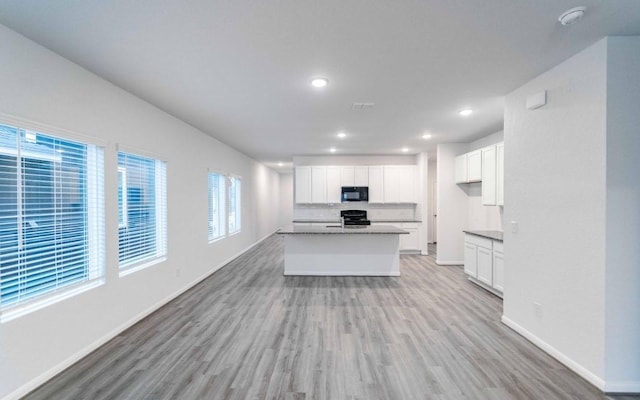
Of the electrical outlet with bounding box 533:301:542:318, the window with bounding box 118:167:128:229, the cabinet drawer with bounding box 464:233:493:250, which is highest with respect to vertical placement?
the window with bounding box 118:167:128:229

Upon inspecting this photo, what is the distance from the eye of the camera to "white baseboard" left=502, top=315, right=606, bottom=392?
2227 mm

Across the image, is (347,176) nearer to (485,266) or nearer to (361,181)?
(361,181)

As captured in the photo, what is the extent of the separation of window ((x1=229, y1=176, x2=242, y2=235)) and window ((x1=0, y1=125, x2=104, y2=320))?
13.3 feet

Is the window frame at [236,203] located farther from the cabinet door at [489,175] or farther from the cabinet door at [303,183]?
the cabinet door at [489,175]

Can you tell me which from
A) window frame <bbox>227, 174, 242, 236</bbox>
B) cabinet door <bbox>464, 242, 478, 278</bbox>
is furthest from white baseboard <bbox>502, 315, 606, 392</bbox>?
window frame <bbox>227, 174, 242, 236</bbox>

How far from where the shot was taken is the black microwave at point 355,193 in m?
7.48

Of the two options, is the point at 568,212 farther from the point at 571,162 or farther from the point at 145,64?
the point at 145,64

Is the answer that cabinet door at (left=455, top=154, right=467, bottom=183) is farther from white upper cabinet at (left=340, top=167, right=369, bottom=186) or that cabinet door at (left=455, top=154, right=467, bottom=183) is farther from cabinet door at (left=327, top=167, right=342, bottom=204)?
cabinet door at (left=327, top=167, right=342, bottom=204)

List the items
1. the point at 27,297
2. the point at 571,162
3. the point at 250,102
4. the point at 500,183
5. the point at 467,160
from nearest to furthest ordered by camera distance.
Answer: the point at 27,297, the point at 571,162, the point at 250,102, the point at 500,183, the point at 467,160

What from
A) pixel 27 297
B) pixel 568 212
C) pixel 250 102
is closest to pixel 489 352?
pixel 568 212

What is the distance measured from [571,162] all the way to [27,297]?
4621 mm

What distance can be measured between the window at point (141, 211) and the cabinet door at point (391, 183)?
5370 mm

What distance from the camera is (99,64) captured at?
256cm

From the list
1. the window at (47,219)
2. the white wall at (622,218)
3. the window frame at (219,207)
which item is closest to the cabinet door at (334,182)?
the window frame at (219,207)
